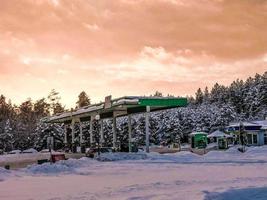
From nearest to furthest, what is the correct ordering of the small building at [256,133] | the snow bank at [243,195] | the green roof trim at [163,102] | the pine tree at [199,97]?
the snow bank at [243,195], the green roof trim at [163,102], the small building at [256,133], the pine tree at [199,97]

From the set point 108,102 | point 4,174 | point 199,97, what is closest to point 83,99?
point 199,97

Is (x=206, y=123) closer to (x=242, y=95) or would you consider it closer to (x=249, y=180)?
(x=242, y=95)

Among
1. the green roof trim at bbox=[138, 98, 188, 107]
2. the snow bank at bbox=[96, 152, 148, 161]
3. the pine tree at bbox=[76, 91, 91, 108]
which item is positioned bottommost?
the snow bank at bbox=[96, 152, 148, 161]

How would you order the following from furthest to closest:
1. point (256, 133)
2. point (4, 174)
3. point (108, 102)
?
point (256, 133) → point (108, 102) → point (4, 174)

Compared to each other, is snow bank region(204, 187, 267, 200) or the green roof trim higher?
the green roof trim

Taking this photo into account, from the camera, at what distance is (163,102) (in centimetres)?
4275

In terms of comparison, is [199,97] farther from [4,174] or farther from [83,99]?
[4,174]

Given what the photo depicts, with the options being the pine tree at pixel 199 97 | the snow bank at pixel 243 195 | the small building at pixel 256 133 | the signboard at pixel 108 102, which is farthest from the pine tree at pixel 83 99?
the snow bank at pixel 243 195

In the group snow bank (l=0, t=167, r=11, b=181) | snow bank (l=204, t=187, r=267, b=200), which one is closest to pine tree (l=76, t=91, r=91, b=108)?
snow bank (l=0, t=167, r=11, b=181)

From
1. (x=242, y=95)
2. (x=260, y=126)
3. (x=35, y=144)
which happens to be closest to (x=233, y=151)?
(x=260, y=126)

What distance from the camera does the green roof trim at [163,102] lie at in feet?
137

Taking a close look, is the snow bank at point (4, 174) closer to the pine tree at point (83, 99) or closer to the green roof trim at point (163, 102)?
the green roof trim at point (163, 102)

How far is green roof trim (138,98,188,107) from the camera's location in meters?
41.8

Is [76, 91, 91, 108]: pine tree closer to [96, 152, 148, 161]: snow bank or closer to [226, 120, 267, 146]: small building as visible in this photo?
[226, 120, 267, 146]: small building
